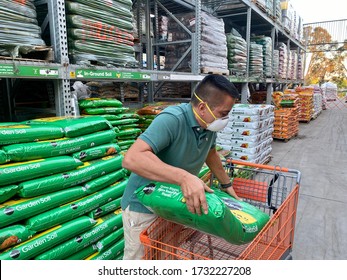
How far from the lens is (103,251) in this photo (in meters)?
2.39

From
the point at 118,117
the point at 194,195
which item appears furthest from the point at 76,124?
the point at 194,195

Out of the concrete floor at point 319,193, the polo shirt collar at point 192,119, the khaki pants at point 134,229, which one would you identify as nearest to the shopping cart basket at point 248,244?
the khaki pants at point 134,229

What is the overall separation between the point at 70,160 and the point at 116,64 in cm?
141

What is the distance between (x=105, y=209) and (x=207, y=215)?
1451 mm

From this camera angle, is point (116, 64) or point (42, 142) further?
point (116, 64)

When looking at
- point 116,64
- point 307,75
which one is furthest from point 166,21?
point 307,75

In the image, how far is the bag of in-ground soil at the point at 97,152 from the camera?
7.59ft

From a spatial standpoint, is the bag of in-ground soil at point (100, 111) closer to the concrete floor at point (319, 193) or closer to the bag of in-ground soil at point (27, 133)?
the bag of in-ground soil at point (27, 133)

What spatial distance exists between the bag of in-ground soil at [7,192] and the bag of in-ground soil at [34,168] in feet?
0.11

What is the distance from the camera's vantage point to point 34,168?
1.93 m

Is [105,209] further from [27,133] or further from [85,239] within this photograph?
[27,133]
